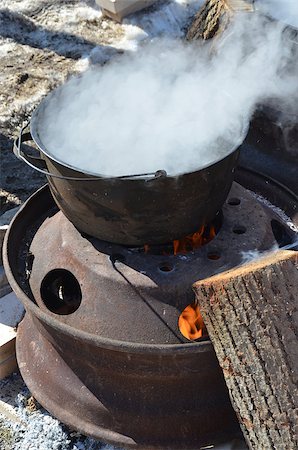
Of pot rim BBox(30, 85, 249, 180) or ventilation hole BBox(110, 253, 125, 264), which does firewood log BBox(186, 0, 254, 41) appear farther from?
ventilation hole BBox(110, 253, 125, 264)

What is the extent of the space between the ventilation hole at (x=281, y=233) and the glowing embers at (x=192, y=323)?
1.92 ft

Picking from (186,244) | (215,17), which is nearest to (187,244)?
(186,244)

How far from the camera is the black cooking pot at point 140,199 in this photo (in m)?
2.23

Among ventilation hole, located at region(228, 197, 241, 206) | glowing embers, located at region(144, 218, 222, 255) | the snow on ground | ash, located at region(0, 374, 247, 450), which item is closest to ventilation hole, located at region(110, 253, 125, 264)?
glowing embers, located at region(144, 218, 222, 255)

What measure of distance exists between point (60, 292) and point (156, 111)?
1.06 m

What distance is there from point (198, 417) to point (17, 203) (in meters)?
2.25

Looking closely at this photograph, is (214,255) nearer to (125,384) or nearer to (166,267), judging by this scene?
(166,267)

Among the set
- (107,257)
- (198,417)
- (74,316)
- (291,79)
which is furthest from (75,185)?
(291,79)

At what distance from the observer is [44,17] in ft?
20.5

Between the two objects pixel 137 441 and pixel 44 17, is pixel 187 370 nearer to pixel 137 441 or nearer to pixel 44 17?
pixel 137 441

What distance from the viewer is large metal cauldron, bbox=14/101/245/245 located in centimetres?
223

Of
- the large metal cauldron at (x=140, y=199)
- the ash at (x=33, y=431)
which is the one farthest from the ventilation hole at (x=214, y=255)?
the ash at (x=33, y=431)

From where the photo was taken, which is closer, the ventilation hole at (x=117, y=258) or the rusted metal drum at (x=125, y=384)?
the rusted metal drum at (x=125, y=384)

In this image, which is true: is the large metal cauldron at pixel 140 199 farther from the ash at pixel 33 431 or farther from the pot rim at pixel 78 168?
the ash at pixel 33 431
